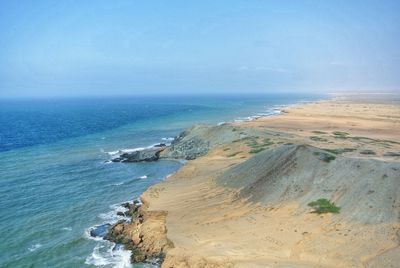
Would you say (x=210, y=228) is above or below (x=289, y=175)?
below

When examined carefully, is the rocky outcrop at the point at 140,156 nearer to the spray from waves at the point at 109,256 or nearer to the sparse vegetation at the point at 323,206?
the spray from waves at the point at 109,256

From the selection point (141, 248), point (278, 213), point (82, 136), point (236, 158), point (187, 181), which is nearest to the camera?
point (141, 248)

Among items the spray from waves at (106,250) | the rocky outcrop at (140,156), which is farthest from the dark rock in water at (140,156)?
the spray from waves at (106,250)

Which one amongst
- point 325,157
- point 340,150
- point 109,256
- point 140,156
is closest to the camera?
point 109,256

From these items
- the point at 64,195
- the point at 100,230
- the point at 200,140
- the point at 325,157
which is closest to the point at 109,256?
the point at 100,230

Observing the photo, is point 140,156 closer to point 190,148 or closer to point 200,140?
point 190,148

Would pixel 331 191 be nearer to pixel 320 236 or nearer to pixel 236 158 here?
pixel 320 236

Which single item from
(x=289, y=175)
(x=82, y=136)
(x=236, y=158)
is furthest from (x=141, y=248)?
(x=82, y=136)
